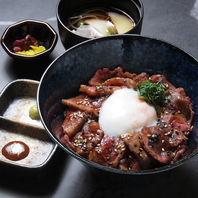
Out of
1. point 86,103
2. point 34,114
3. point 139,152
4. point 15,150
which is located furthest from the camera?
point 34,114

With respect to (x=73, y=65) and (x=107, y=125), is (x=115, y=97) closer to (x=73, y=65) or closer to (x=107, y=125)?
(x=107, y=125)

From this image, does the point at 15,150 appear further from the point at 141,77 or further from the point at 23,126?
the point at 141,77

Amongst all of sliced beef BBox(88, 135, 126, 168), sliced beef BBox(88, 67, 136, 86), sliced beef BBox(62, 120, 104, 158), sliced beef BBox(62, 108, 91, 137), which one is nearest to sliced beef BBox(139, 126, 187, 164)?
sliced beef BBox(88, 135, 126, 168)

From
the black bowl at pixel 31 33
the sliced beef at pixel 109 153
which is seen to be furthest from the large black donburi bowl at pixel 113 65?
the black bowl at pixel 31 33

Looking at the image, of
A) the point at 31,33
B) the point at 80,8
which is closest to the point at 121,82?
the point at 80,8

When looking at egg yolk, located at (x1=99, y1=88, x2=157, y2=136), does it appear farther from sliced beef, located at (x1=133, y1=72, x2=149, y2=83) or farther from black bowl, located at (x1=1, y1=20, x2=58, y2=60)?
black bowl, located at (x1=1, y1=20, x2=58, y2=60)

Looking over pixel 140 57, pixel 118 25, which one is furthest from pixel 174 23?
pixel 140 57
